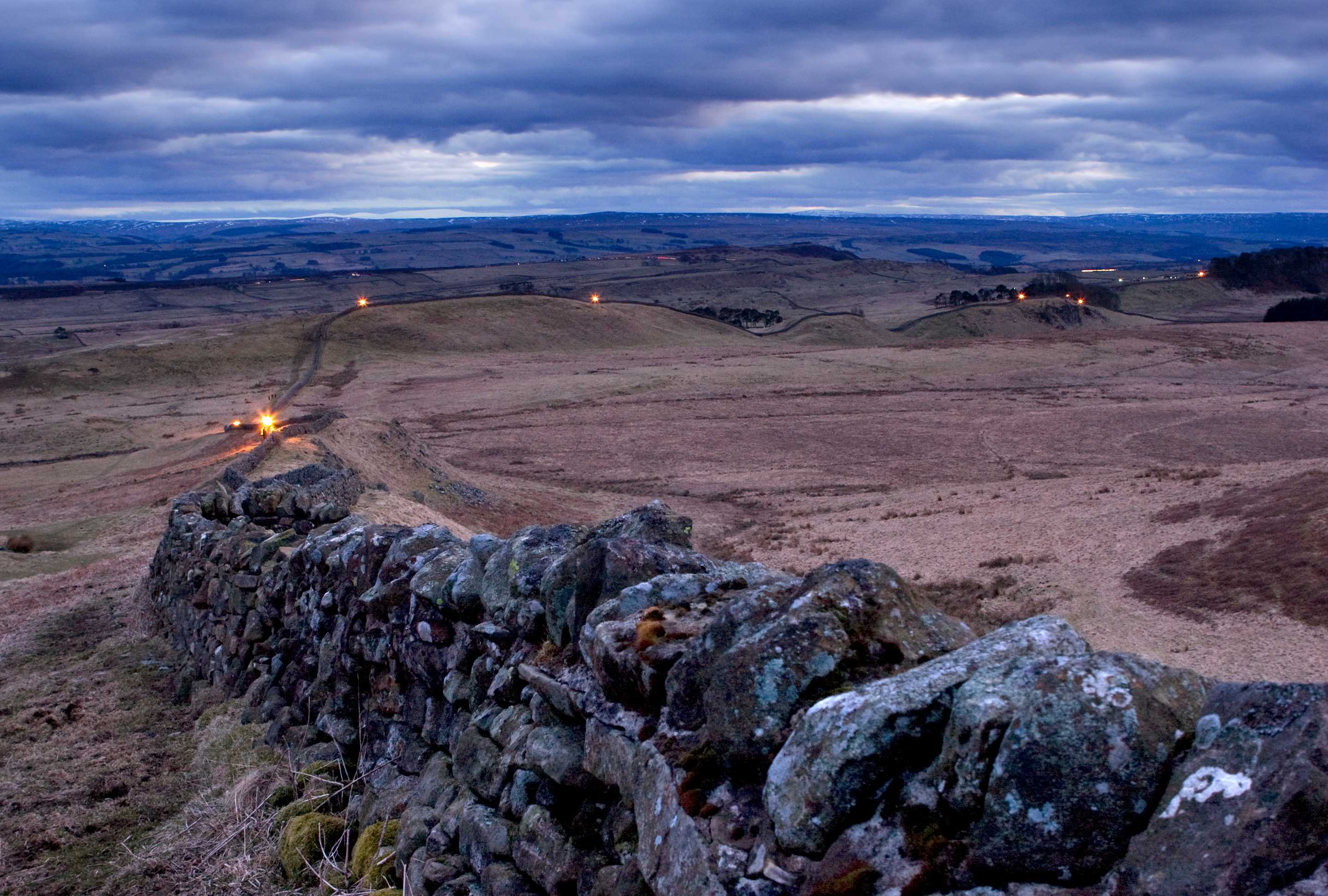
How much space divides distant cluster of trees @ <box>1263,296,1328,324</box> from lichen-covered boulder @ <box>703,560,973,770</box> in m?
94.2

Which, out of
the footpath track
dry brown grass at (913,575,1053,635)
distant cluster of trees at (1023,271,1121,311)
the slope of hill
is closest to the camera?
dry brown grass at (913,575,1053,635)

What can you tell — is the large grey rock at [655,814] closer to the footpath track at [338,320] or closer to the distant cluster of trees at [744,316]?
the footpath track at [338,320]

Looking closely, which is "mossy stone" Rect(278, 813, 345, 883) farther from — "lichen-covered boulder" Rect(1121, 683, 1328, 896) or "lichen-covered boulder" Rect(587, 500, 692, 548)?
"lichen-covered boulder" Rect(1121, 683, 1328, 896)

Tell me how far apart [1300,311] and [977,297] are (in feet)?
112

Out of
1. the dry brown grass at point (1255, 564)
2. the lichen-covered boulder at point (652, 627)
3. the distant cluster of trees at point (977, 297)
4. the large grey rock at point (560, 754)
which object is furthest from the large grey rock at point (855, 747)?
the distant cluster of trees at point (977, 297)

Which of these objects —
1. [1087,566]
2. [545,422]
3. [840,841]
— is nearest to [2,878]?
[840,841]

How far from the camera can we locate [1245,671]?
486 inches

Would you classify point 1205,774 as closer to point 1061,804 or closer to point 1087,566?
point 1061,804

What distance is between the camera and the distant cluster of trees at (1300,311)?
84.9 m

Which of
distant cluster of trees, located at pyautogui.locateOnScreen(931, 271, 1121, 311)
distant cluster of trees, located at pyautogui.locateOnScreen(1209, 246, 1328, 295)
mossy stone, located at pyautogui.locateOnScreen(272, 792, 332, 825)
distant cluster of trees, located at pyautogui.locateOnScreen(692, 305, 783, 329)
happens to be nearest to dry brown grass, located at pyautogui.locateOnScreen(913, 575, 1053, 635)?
mossy stone, located at pyautogui.locateOnScreen(272, 792, 332, 825)

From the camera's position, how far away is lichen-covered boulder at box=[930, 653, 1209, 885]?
10.1ft

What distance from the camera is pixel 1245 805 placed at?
2762 millimetres

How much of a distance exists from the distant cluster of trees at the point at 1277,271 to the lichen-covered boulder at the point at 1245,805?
465 ft

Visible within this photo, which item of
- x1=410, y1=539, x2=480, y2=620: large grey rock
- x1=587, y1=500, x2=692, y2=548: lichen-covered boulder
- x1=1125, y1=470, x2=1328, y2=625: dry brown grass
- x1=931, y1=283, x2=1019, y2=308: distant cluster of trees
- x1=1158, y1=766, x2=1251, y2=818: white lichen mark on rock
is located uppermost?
x1=931, y1=283, x2=1019, y2=308: distant cluster of trees
